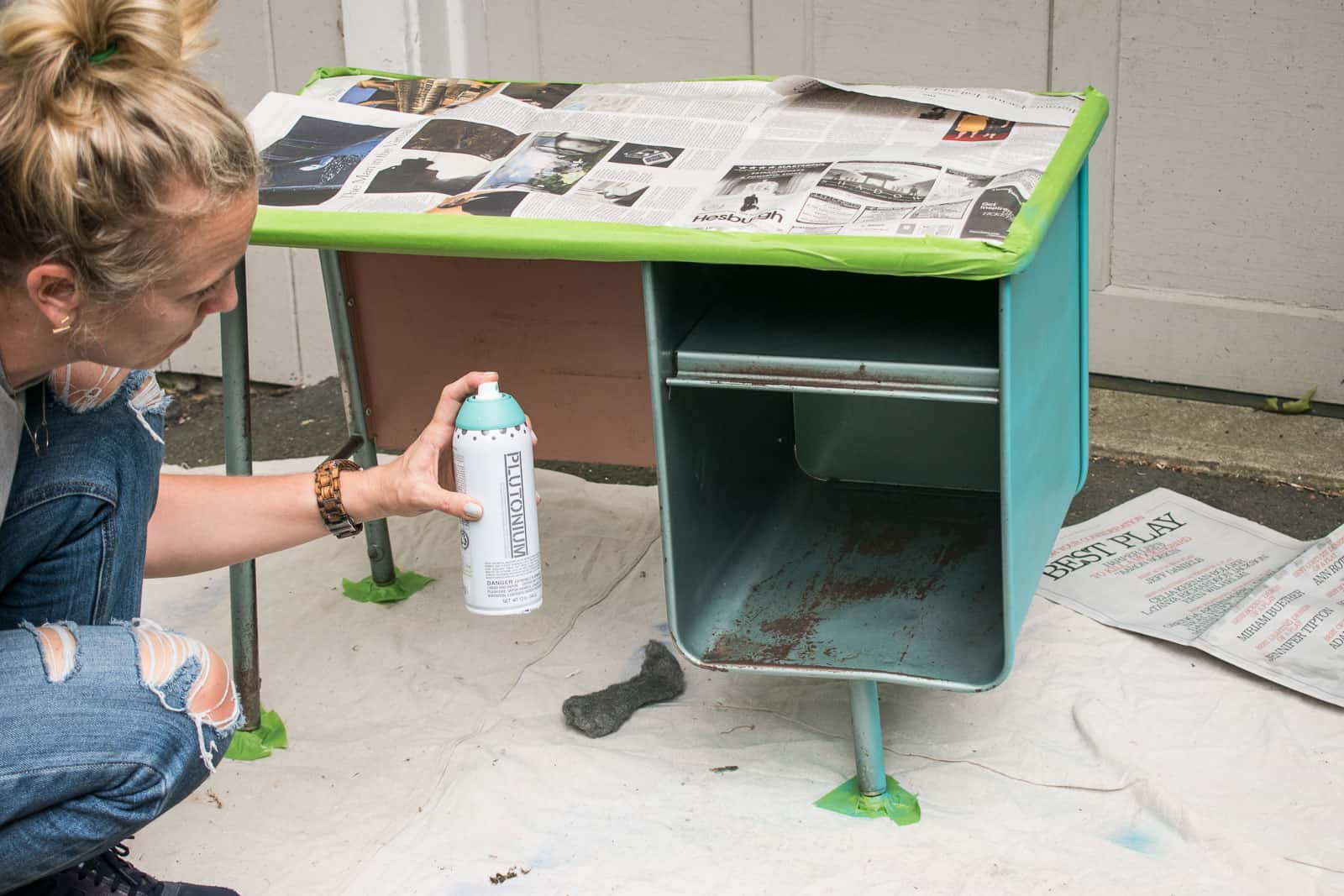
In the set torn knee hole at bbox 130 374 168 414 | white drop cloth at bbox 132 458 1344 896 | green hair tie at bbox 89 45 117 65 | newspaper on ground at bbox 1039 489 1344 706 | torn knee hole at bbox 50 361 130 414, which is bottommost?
white drop cloth at bbox 132 458 1344 896

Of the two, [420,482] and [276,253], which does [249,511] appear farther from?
[276,253]

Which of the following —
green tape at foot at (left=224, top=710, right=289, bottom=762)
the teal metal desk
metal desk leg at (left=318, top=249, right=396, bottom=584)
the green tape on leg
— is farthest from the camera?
the green tape on leg

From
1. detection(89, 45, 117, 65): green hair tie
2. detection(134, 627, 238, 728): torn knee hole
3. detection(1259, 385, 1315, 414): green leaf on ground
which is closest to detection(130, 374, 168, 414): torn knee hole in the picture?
detection(134, 627, 238, 728): torn knee hole

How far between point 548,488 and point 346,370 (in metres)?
0.57

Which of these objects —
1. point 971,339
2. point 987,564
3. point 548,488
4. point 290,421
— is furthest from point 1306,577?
point 290,421

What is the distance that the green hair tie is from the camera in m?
1.06

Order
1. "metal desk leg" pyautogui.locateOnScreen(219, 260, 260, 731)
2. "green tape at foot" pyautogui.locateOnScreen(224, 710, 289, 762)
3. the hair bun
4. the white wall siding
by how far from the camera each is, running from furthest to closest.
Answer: the white wall siding, "green tape at foot" pyautogui.locateOnScreen(224, 710, 289, 762), "metal desk leg" pyautogui.locateOnScreen(219, 260, 260, 731), the hair bun

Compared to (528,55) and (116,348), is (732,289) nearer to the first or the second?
(116,348)

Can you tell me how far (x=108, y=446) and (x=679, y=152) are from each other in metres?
0.70

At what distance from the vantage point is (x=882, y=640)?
1728mm

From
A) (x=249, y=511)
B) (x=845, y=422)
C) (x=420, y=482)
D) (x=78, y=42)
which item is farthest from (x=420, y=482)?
(x=845, y=422)

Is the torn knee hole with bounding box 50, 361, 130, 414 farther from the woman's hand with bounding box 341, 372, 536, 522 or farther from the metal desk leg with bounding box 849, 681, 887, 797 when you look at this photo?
the metal desk leg with bounding box 849, 681, 887, 797

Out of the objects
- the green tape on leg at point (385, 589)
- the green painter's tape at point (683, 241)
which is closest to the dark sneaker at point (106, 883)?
the green painter's tape at point (683, 241)

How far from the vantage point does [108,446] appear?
135 cm
